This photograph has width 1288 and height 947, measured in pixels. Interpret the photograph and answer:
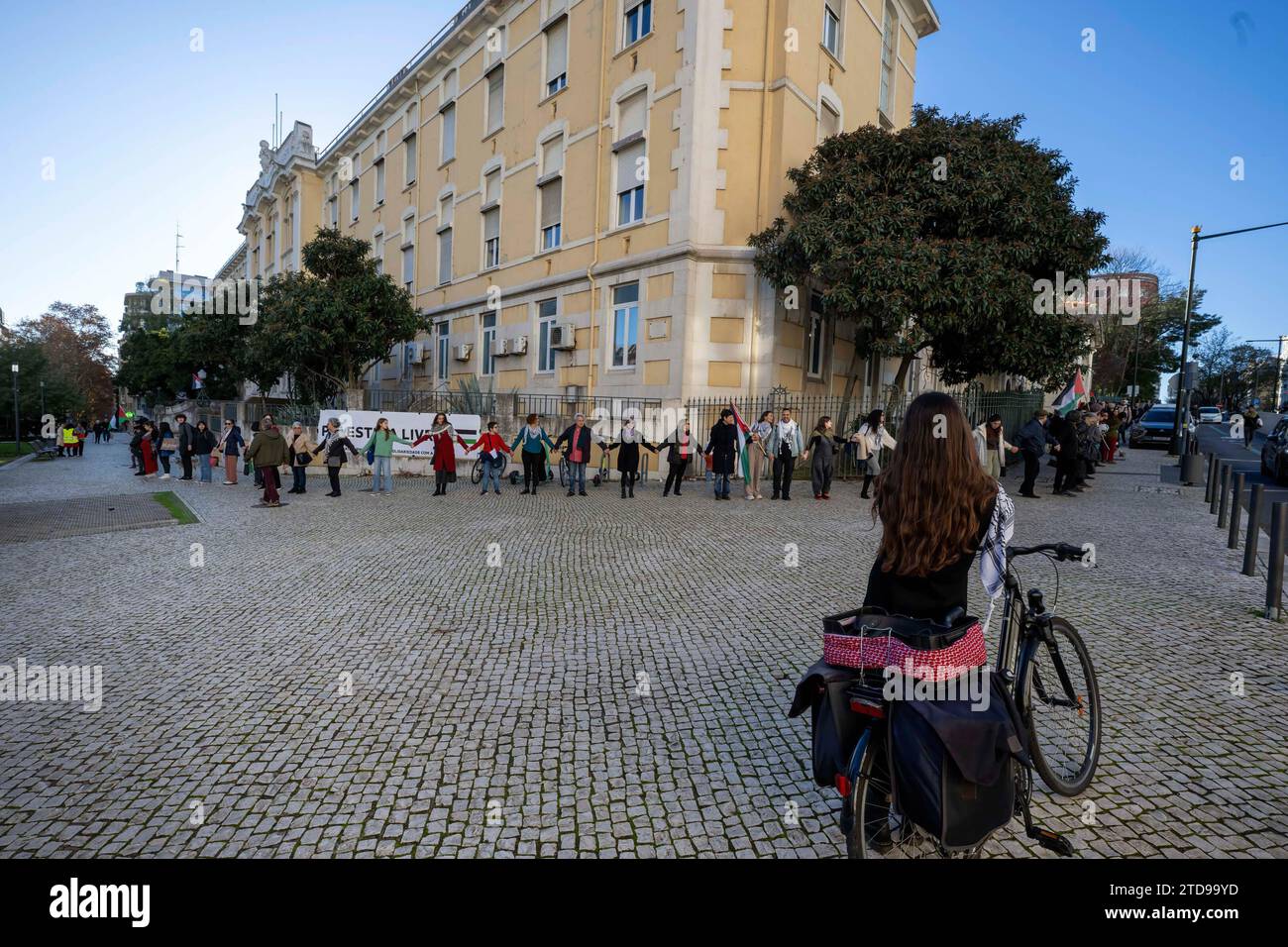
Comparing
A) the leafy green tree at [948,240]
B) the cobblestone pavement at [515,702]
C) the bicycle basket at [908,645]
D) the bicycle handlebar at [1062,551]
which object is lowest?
the cobblestone pavement at [515,702]

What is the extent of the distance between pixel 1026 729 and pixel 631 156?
18804 millimetres

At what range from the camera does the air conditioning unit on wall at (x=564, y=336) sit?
20188mm

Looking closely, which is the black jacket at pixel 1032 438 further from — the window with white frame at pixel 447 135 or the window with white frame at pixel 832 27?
the window with white frame at pixel 447 135

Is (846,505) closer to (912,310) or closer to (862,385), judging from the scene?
(912,310)

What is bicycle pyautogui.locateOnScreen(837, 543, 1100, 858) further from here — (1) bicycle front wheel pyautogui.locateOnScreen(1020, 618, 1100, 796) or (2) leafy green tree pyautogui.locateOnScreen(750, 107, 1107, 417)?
(2) leafy green tree pyautogui.locateOnScreen(750, 107, 1107, 417)

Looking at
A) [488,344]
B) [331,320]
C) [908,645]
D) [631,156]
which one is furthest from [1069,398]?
[331,320]

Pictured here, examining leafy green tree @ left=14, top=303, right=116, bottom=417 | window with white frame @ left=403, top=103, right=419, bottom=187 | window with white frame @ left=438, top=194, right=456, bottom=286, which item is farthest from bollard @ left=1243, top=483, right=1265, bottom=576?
leafy green tree @ left=14, top=303, right=116, bottom=417

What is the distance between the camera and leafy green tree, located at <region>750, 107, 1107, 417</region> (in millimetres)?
14086

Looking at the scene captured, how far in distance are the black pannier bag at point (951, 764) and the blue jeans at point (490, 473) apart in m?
13.1

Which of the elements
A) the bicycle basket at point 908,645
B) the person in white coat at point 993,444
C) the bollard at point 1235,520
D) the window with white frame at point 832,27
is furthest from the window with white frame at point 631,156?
the bicycle basket at point 908,645
